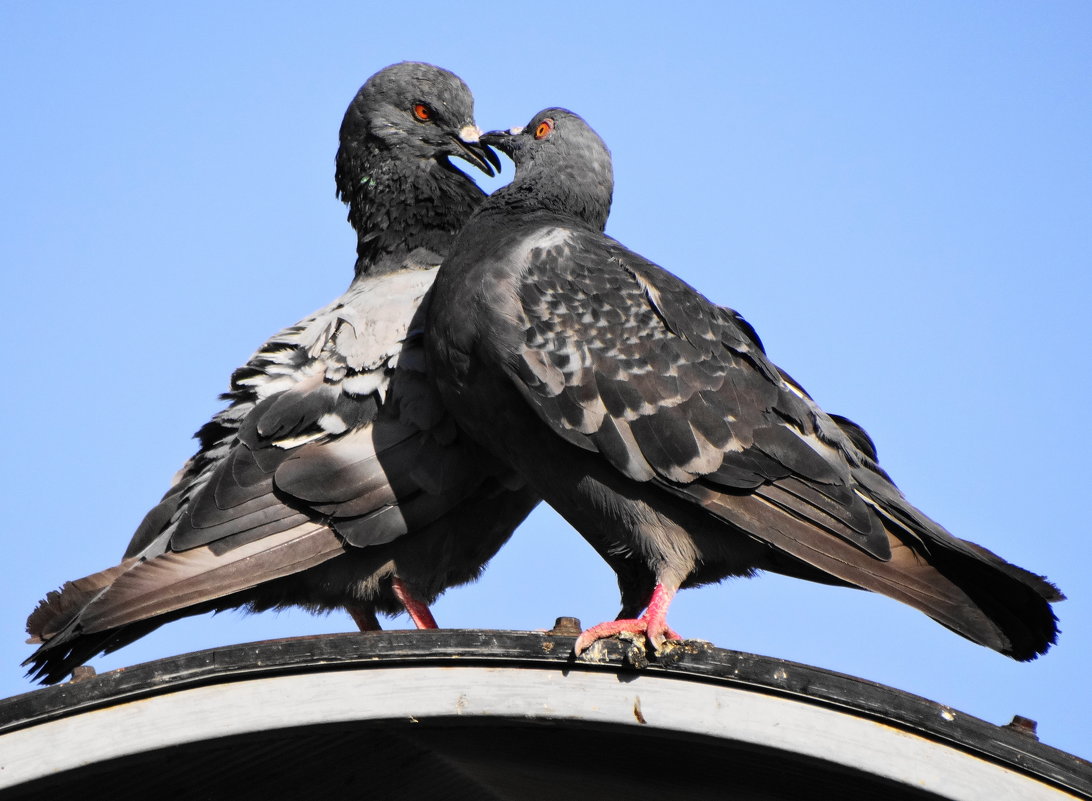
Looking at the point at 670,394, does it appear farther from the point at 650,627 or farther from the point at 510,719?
the point at 510,719

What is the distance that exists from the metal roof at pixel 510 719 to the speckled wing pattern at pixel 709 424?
111 centimetres

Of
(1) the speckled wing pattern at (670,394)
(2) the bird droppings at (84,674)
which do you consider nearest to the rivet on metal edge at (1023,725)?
(1) the speckled wing pattern at (670,394)

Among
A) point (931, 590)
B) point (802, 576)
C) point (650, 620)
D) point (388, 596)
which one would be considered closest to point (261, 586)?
point (388, 596)

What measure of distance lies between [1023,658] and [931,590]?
0.39m

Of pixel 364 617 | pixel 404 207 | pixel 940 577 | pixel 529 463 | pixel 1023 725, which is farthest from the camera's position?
pixel 404 207

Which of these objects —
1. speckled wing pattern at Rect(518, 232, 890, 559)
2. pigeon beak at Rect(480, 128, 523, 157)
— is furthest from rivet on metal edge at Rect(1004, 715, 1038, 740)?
pigeon beak at Rect(480, 128, 523, 157)

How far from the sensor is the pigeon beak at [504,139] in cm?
674

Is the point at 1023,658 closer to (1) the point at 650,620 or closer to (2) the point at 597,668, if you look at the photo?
(1) the point at 650,620

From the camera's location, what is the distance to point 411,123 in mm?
7531

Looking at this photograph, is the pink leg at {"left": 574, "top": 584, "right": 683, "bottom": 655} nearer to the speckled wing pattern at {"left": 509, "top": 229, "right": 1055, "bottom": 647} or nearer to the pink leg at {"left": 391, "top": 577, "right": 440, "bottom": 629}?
the speckled wing pattern at {"left": 509, "top": 229, "right": 1055, "bottom": 647}

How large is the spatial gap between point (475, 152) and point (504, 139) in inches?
24.5

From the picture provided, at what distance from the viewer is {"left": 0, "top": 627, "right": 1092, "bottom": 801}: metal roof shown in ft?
12.0

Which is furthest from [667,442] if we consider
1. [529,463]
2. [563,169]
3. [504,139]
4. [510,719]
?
[504,139]

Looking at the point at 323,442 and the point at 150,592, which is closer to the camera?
the point at 150,592
